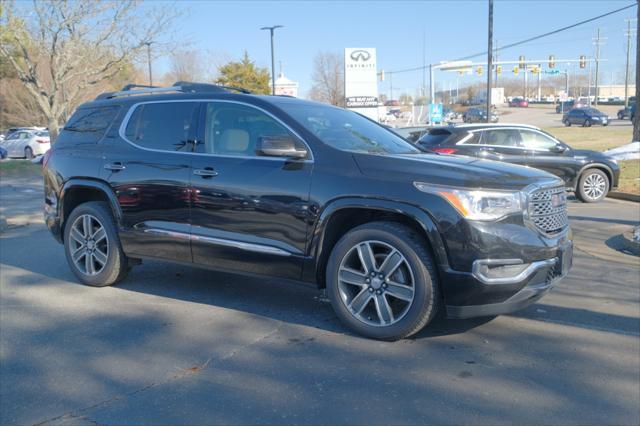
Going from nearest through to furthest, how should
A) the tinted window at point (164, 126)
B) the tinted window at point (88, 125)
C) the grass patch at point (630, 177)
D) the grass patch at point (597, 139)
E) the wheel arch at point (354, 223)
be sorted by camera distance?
the wheel arch at point (354, 223) → the tinted window at point (164, 126) → the tinted window at point (88, 125) → the grass patch at point (630, 177) → the grass patch at point (597, 139)

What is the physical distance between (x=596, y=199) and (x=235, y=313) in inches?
396

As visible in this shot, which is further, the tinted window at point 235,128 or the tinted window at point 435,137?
the tinted window at point 435,137

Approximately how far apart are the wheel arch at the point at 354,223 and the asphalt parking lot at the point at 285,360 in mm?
587

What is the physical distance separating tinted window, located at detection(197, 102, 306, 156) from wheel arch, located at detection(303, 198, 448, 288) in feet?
2.85

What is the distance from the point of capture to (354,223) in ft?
15.8

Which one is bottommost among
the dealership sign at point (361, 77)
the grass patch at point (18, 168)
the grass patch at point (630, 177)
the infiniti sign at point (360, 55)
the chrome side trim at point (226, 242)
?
the grass patch at point (630, 177)

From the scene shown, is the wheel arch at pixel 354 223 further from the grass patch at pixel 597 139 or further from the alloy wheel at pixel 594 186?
the grass patch at pixel 597 139

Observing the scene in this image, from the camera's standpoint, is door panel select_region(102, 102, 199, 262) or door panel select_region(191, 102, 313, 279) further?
door panel select_region(102, 102, 199, 262)

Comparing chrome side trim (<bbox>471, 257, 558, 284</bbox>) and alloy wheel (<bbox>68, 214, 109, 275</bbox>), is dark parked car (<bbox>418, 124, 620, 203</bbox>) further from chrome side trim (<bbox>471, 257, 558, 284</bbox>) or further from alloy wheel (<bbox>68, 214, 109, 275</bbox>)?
chrome side trim (<bbox>471, 257, 558, 284</bbox>)

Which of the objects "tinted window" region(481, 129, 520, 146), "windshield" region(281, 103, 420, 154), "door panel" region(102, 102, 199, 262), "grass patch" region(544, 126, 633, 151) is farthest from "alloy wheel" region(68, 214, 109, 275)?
"grass patch" region(544, 126, 633, 151)

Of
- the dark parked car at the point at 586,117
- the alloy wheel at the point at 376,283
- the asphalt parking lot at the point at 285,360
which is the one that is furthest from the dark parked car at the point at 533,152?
the dark parked car at the point at 586,117

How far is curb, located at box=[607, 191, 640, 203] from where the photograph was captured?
13.1m

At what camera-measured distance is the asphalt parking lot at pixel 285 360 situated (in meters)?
3.56

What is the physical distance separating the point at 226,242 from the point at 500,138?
8889 mm
